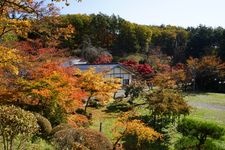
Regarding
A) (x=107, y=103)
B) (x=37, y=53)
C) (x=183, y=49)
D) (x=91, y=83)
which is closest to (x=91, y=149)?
(x=91, y=83)

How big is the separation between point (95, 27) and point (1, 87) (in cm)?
4580

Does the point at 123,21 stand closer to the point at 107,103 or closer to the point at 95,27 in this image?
the point at 95,27

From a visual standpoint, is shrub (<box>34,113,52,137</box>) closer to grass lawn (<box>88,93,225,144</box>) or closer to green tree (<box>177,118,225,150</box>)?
grass lawn (<box>88,93,225,144</box>)

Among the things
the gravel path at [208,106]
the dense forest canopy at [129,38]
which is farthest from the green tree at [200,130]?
the dense forest canopy at [129,38]

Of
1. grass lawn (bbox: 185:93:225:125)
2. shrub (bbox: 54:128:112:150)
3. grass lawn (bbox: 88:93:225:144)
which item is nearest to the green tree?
grass lawn (bbox: 88:93:225:144)

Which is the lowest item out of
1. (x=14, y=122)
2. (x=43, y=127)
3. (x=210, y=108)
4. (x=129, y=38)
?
(x=210, y=108)

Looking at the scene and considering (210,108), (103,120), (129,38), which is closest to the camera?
(103,120)

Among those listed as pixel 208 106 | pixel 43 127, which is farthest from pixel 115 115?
pixel 43 127

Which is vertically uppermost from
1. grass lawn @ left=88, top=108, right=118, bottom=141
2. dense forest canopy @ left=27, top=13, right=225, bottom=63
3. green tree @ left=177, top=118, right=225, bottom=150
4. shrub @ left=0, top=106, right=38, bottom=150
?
dense forest canopy @ left=27, top=13, right=225, bottom=63

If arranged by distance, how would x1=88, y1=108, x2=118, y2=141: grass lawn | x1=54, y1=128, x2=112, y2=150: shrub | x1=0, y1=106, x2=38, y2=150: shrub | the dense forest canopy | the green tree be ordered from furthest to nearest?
the dense forest canopy < x1=88, y1=108, x2=118, y2=141: grass lawn < the green tree < x1=54, y1=128, x2=112, y2=150: shrub < x1=0, y1=106, x2=38, y2=150: shrub

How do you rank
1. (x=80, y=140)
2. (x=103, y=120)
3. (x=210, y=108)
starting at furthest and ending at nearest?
1. (x=210, y=108)
2. (x=103, y=120)
3. (x=80, y=140)

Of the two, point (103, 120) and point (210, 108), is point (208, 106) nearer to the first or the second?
point (210, 108)

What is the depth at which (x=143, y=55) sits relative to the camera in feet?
225

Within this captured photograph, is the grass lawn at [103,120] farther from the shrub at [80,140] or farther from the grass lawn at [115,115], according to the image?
the shrub at [80,140]
